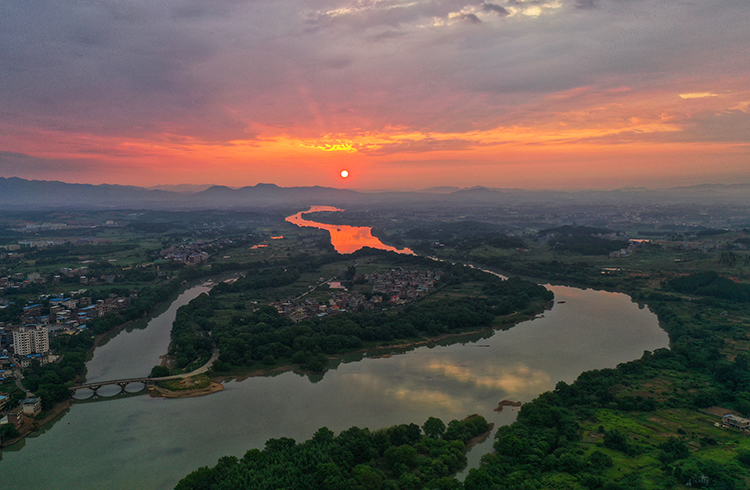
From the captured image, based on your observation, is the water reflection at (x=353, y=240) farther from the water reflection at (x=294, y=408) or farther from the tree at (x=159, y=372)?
the tree at (x=159, y=372)

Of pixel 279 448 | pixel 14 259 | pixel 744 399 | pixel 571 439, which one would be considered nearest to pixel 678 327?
pixel 744 399

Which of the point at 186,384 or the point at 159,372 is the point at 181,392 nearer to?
the point at 186,384

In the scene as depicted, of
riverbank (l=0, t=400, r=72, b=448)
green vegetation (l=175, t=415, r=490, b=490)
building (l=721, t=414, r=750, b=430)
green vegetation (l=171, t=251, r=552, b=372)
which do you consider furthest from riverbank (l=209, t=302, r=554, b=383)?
building (l=721, t=414, r=750, b=430)

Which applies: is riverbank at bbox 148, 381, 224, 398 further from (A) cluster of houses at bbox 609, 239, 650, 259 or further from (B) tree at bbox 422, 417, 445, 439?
(A) cluster of houses at bbox 609, 239, 650, 259

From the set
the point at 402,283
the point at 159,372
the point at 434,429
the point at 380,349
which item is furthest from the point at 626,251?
the point at 159,372

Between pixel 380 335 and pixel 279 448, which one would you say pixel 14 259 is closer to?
pixel 380 335

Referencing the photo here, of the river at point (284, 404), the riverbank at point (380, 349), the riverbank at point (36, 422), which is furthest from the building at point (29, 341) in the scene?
the riverbank at point (380, 349)
